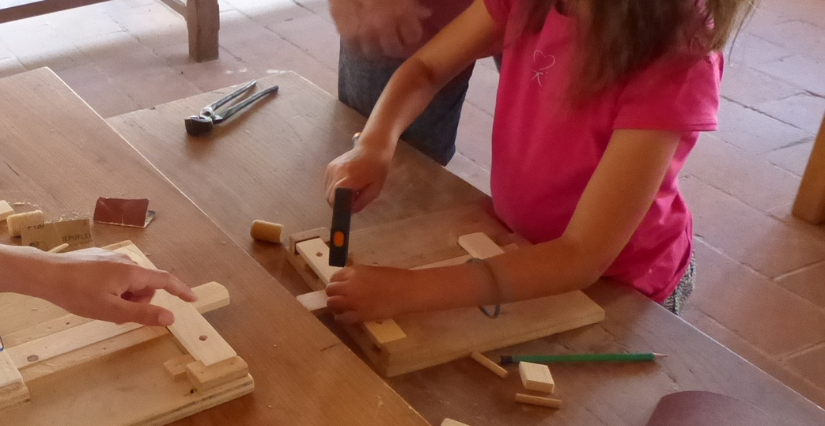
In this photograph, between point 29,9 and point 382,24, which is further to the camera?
point 29,9

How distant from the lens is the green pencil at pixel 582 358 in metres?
0.89

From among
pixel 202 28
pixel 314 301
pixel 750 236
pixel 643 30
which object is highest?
pixel 643 30

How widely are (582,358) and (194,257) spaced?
1.45ft

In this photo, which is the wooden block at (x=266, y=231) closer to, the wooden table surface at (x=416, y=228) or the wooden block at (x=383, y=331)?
the wooden table surface at (x=416, y=228)

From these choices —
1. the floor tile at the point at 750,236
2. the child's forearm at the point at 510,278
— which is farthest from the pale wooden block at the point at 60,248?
the floor tile at the point at 750,236

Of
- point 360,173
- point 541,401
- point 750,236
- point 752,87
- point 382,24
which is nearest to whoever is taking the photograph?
point 541,401

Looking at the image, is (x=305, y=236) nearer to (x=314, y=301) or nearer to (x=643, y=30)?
(x=314, y=301)

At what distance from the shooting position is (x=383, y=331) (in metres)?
Result: 0.88

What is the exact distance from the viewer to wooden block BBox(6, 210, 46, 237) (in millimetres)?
948

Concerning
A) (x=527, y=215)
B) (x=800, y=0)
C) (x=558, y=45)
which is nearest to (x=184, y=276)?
(x=527, y=215)

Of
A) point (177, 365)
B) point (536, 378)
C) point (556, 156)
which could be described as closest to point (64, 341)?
point (177, 365)

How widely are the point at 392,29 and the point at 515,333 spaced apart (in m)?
0.74

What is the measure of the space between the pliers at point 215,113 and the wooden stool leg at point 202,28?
67.6 inches

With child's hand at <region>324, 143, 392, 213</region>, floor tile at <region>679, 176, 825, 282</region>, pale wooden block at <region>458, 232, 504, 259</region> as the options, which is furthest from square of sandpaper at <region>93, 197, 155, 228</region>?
floor tile at <region>679, 176, 825, 282</region>
